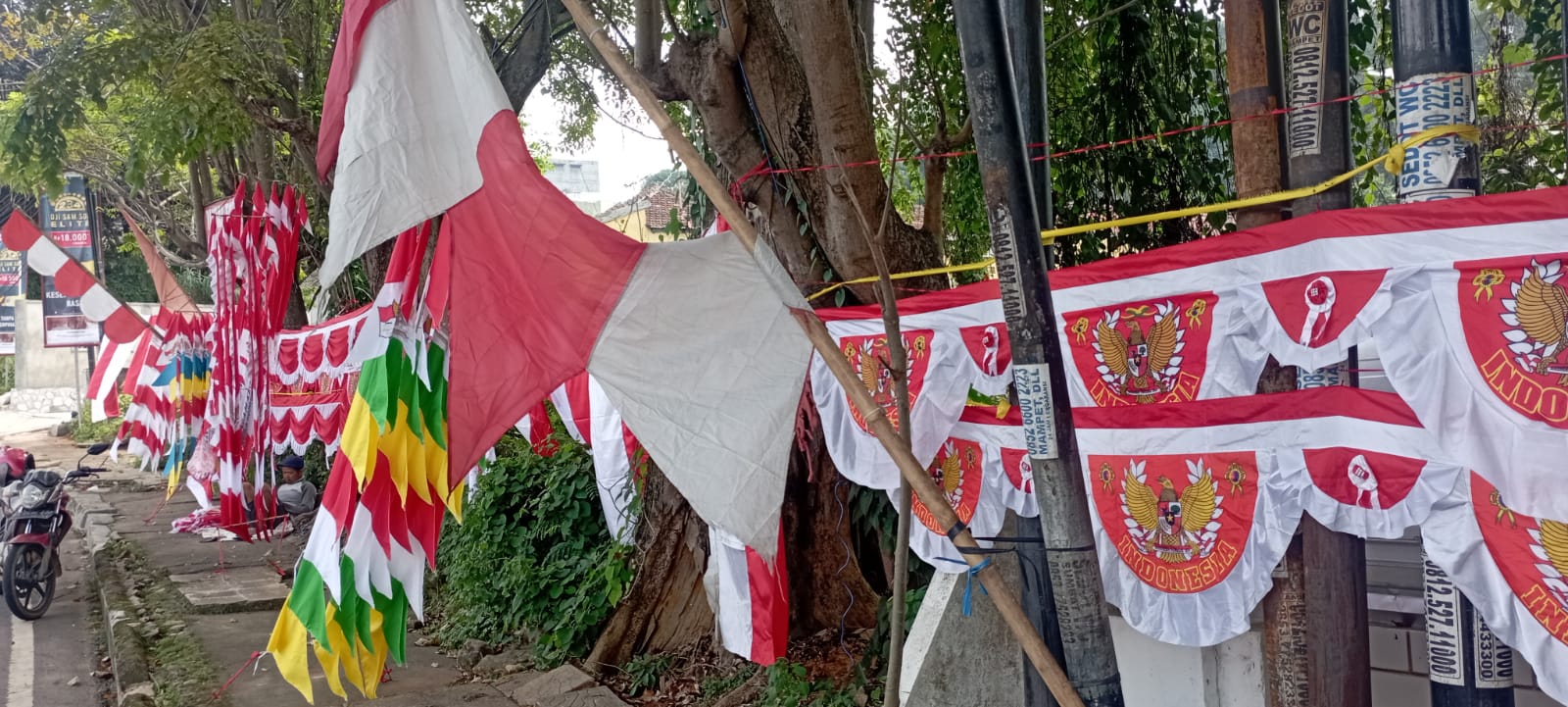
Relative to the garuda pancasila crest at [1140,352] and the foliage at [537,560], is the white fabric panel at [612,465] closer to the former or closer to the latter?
the foliage at [537,560]

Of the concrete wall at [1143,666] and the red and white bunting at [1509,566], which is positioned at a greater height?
the red and white bunting at [1509,566]

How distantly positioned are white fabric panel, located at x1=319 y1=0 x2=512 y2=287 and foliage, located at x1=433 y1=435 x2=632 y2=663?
4.25m

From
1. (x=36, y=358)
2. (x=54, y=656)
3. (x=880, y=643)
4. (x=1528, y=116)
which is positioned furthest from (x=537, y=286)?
(x=36, y=358)

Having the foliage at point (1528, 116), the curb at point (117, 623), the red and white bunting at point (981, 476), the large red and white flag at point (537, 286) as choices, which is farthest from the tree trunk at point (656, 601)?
the foliage at point (1528, 116)

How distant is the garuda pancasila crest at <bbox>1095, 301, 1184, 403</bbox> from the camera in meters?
3.28

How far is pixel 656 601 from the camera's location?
6.96 m

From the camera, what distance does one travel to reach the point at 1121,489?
3424 millimetres

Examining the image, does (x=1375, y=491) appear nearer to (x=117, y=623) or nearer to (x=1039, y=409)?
(x=1039, y=409)

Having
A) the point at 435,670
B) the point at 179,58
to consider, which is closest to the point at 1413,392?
the point at 435,670

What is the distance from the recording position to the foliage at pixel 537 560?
23.5ft

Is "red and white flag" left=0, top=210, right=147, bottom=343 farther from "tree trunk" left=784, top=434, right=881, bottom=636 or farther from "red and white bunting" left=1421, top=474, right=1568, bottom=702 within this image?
"red and white bunting" left=1421, top=474, right=1568, bottom=702

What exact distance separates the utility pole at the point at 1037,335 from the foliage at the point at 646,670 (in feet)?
14.8

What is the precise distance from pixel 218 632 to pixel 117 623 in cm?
71

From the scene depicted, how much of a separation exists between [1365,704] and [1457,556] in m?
0.76
